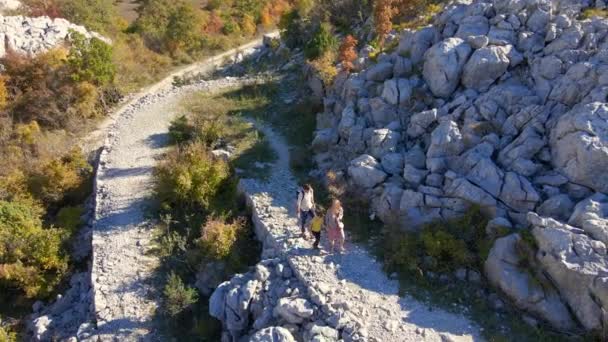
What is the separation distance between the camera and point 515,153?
52.7 feet

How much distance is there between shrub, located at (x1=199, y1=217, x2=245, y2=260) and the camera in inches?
690

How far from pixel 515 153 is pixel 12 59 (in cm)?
2959

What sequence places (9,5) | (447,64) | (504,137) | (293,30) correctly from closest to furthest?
(504,137) → (447,64) → (9,5) → (293,30)

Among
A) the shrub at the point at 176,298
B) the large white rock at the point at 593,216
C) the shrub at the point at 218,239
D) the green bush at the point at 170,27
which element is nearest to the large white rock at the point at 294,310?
the shrub at the point at 176,298

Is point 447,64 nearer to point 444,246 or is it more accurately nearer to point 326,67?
point 444,246

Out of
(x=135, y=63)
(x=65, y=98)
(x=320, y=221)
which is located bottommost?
(x=320, y=221)

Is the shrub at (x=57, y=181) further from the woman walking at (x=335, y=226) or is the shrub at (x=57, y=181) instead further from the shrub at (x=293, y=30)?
the shrub at (x=293, y=30)

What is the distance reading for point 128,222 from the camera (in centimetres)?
1988

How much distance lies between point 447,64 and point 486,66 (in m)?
1.51

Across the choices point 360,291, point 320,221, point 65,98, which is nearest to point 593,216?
point 360,291

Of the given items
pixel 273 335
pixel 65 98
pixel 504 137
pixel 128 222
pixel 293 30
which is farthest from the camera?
pixel 293 30

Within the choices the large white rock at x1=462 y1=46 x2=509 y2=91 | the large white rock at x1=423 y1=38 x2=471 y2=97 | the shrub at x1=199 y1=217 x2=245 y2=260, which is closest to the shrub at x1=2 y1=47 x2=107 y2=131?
Result: the shrub at x1=199 y1=217 x2=245 y2=260

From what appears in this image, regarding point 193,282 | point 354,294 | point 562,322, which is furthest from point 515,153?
point 193,282

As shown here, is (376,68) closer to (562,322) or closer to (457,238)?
(457,238)
